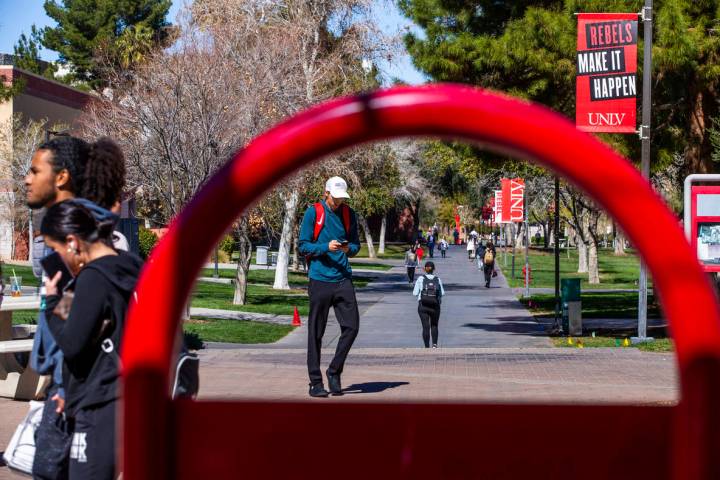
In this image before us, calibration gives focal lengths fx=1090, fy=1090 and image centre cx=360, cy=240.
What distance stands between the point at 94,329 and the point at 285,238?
98.6 ft

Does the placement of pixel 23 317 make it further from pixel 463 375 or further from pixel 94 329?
pixel 94 329

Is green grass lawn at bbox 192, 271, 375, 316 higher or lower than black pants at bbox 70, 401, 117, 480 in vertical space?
lower

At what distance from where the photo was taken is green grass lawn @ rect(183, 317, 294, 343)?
18.1m

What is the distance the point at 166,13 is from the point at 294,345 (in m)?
54.5

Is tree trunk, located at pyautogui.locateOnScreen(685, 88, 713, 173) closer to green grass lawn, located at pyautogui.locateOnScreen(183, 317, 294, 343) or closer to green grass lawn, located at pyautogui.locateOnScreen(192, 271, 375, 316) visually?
green grass lawn, located at pyautogui.locateOnScreen(183, 317, 294, 343)

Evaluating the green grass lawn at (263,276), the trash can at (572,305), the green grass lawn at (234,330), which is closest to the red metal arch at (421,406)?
the green grass lawn at (234,330)

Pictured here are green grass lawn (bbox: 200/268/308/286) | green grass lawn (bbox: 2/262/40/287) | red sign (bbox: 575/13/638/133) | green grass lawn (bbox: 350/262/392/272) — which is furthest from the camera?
green grass lawn (bbox: 350/262/392/272)

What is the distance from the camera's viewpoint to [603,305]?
27609mm

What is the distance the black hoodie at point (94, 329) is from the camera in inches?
128

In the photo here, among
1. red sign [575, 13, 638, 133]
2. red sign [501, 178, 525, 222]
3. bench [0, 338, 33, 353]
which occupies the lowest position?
bench [0, 338, 33, 353]

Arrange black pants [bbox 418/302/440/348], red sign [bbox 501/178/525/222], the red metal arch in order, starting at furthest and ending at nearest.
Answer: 1. red sign [bbox 501/178/525/222]
2. black pants [bbox 418/302/440/348]
3. the red metal arch

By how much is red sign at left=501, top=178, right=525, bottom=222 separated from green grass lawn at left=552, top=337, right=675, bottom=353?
1523cm

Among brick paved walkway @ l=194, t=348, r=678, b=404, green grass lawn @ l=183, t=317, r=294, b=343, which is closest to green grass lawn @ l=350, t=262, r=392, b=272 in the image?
green grass lawn @ l=183, t=317, r=294, b=343

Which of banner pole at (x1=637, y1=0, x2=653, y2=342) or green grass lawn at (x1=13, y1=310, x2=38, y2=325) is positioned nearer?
banner pole at (x1=637, y1=0, x2=653, y2=342)
